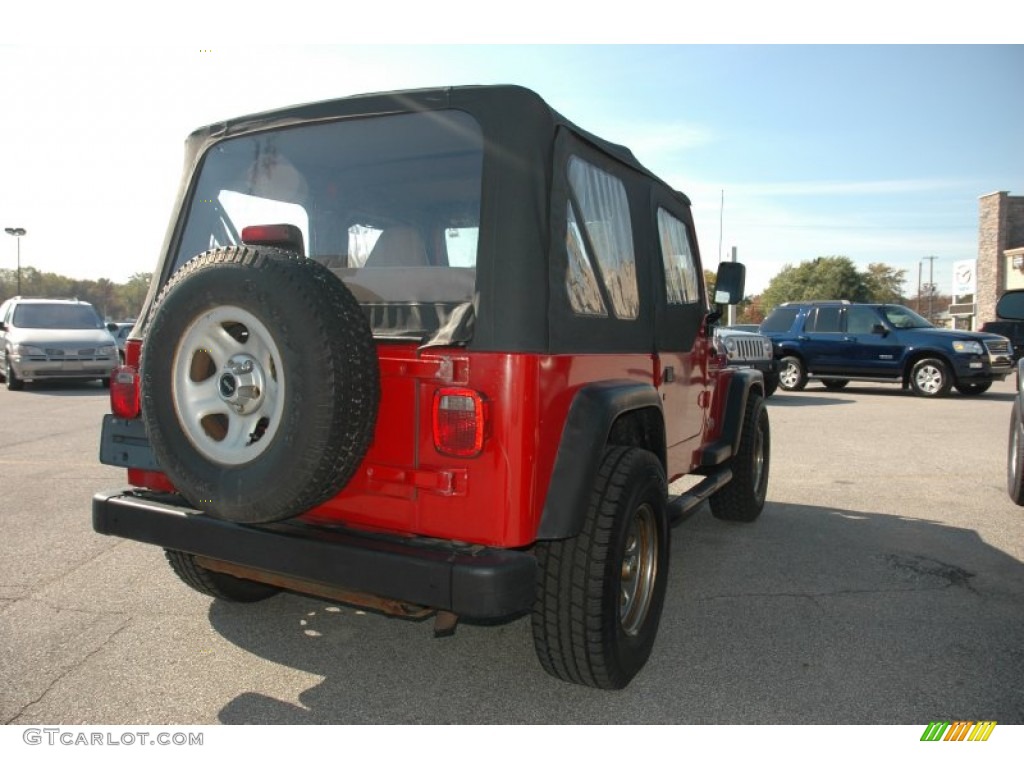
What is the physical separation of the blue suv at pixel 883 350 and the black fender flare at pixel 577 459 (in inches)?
556

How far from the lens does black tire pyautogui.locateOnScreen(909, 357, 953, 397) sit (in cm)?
1447

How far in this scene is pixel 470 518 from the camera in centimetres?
241

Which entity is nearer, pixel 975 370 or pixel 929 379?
pixel 975 370

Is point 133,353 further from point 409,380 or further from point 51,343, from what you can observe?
point 51,343

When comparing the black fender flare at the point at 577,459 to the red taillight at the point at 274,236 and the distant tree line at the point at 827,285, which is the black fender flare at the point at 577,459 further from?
the distant tree line at the point at 827,285

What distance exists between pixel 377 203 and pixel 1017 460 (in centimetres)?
539

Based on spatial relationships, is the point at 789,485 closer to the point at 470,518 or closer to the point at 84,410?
the point at 470,518

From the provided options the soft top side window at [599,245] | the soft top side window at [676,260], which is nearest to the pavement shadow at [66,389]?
the soft top side window at [676,260]

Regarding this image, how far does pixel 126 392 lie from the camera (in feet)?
9.97

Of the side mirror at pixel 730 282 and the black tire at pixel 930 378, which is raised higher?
the side mirror at pixel 730 282

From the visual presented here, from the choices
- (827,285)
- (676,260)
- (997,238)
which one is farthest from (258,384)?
(827,285)

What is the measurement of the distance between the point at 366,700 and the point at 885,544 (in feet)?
12.1

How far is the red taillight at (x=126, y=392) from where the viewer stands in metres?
3.02

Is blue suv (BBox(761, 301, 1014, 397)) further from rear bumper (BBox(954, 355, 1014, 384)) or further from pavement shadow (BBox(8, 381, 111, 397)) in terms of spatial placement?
pavement shadow (BBox(8, 381, 111, 397))
